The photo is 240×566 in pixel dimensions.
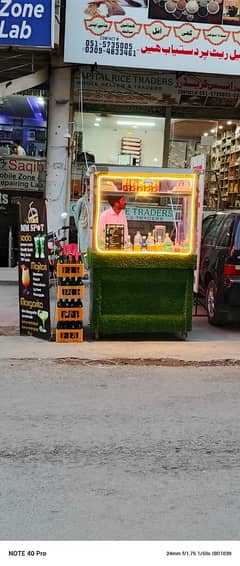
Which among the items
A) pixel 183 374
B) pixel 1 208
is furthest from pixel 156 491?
pixel 1 208

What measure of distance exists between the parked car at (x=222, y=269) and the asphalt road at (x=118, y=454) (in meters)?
2.23

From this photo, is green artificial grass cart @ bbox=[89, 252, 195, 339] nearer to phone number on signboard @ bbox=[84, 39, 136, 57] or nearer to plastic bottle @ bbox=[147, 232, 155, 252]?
plastic bottle @ bbox=[147, 232, 155, 252]

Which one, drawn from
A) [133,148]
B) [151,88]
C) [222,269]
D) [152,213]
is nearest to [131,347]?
[222,269]

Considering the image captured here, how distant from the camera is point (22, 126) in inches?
559

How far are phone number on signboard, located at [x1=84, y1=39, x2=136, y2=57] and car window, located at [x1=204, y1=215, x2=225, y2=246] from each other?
4059mm

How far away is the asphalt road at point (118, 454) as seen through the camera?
11.0ft

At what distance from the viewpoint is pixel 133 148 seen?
579 inches

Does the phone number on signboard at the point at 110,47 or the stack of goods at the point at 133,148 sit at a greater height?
the phone number on signboard at the point at 110,47

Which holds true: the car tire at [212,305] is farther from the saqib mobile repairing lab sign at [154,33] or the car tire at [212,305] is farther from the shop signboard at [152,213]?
the saqib mobile repairing lab sign at [154,33]

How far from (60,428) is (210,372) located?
8.22ft

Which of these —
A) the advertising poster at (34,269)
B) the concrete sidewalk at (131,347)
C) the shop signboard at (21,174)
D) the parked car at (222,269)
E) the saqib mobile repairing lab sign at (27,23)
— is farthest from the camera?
the shop signboard at (21,174)

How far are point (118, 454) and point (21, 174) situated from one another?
1060 centimetres

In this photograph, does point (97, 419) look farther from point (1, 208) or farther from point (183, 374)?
point (1, 208)

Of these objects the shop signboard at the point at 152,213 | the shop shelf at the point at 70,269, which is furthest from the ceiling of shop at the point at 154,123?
the shop shelf at the point at 70,269
